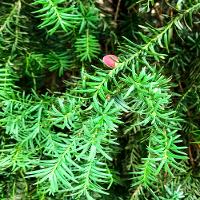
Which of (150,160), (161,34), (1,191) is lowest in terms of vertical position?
(1,191)

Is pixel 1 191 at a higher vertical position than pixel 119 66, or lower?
lower

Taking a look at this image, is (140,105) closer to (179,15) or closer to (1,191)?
(179,15)

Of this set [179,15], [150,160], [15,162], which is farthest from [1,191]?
[179,15]

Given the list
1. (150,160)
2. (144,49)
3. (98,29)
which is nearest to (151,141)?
(150,160)

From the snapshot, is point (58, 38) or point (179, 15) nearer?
point (179, 15)

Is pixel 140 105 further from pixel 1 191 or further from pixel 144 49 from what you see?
pixel 1 191

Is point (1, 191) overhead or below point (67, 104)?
below

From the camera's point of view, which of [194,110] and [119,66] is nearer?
[119,66]
